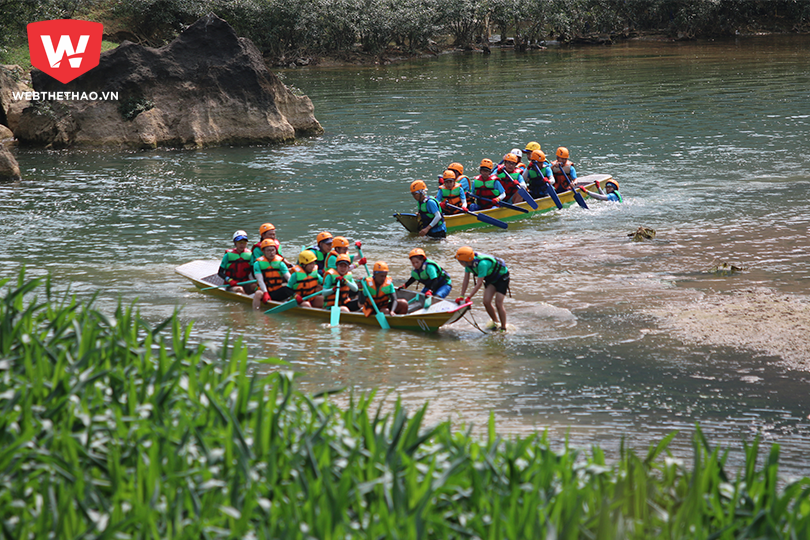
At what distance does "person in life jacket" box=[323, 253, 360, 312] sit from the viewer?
1292 cm

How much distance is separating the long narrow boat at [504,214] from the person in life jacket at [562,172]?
351 mm

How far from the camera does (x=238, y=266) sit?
1417 cm

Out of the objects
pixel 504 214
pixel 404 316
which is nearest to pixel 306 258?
pixel 404 316

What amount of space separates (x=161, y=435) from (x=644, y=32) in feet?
218

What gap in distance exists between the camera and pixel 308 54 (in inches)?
2270

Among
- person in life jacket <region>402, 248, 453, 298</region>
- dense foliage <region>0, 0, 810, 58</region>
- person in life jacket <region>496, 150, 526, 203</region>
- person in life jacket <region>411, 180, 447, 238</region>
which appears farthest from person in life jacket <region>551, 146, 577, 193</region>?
dense foliage <region>0, 0, 810, 58</region>

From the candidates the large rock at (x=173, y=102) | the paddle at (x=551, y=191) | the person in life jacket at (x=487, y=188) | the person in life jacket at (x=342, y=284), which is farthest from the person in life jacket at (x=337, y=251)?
the large rock at (x=173, y=102)

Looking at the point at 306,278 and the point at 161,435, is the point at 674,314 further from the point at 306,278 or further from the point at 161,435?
the point at 161,435

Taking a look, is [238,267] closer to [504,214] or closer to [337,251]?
[337,251]

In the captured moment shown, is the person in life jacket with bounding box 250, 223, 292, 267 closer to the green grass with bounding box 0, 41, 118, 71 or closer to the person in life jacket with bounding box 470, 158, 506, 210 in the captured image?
the person in life jacket with bounding box 470, 158, 506, 210

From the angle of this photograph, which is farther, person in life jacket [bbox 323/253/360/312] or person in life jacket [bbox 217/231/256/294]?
person in life jacket [bbox 217/231/256/294]

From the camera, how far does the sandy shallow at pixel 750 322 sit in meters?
10.8

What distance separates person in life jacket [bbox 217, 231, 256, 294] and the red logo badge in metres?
18.7

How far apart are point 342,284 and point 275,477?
8.40 meters
